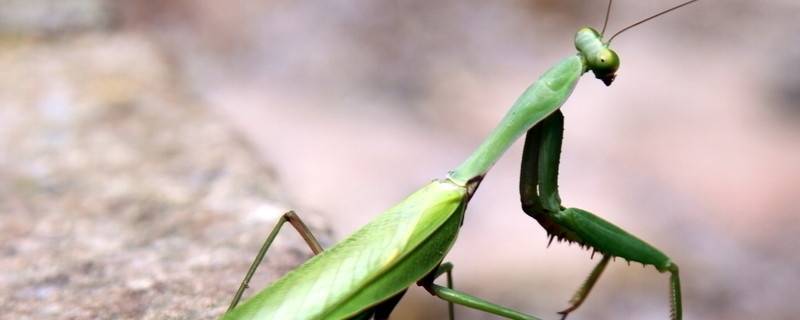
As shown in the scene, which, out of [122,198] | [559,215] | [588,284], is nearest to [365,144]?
[122,198]

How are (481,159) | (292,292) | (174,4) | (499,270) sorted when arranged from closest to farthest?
(292,292) → (481,159) → (499,270) → (174,4)

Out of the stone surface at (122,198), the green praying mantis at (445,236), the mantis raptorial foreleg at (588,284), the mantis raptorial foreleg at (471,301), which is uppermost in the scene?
the stone surface at (122,198)

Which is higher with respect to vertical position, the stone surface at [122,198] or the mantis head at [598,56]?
the stone surface at [122,198]

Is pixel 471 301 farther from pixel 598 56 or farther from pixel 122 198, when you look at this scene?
pixel 122 198

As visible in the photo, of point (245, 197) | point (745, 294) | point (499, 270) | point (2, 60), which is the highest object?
point (2, 60)

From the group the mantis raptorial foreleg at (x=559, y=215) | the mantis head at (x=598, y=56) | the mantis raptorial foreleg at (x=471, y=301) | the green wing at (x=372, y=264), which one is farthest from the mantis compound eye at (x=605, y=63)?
the mantis raptorial foreleg at (x=471, y=301)

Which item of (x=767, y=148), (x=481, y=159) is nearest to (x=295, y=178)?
(x=767, y=148)

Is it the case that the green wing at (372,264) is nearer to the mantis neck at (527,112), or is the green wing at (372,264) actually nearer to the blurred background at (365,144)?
the mantis neck at (527,112)

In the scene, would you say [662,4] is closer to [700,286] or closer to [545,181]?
[700,286]
